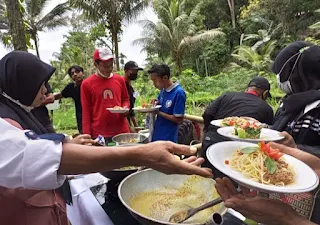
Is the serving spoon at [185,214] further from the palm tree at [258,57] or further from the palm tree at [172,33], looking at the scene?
the palm tree at [172,33]

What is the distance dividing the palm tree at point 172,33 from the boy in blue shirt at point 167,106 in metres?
12.6

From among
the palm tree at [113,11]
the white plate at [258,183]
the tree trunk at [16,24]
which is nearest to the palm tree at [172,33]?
the palm tree at [113,11]

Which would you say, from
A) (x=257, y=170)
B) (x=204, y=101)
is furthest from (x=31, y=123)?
(x=204, y=101)

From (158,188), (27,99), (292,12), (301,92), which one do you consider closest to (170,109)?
(301,92)

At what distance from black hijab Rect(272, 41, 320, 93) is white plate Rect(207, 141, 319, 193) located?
2.02ft

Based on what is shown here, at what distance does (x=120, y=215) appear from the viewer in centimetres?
128

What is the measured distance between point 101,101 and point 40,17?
16384mm

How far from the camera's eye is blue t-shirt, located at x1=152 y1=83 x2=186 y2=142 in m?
2.84

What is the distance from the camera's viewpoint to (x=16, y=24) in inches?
141

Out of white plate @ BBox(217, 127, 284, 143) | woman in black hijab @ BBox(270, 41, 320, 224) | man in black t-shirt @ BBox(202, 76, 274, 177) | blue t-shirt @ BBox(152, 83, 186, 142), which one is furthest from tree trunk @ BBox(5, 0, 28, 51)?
woman in black hijab @ BBox(270, 41, 320, 224)

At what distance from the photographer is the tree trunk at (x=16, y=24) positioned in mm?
3539

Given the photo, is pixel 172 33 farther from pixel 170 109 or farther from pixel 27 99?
pixel 27 99

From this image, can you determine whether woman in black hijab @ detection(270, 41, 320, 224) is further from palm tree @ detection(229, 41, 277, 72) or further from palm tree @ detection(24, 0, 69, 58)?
palm tree @ detection(24, 0, 69, 58)

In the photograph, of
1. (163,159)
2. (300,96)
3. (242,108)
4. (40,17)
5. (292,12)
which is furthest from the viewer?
(40,17)
